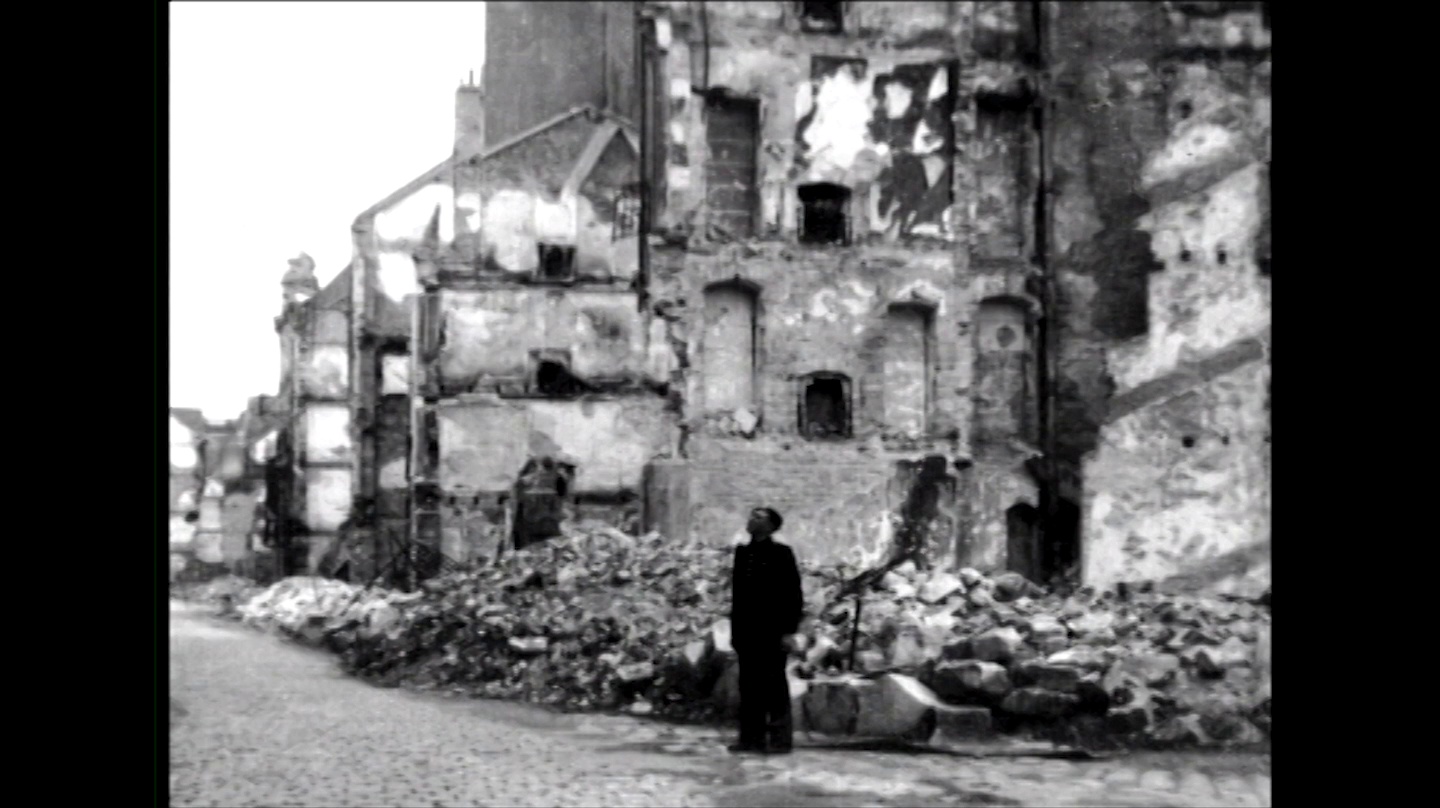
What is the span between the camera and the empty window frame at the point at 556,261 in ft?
79.2

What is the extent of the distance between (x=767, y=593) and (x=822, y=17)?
16459mm

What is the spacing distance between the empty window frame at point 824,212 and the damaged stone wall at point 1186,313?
399 cm

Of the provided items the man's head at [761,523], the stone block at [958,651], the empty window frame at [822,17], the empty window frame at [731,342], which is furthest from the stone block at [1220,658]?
the empty window frame at [822,17]

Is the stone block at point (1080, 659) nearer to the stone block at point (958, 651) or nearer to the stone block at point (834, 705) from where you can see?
the stone block at point (958, 651)

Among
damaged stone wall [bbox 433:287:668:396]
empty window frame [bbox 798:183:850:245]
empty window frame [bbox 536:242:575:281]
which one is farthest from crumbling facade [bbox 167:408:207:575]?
empty window frame [bbox 798:183:850:245]

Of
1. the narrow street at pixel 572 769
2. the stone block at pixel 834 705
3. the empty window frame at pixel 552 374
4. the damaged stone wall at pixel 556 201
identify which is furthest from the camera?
the damaged stone wall at pixel 556 201

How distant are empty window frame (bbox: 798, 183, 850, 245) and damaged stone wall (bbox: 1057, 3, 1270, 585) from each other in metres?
3.99

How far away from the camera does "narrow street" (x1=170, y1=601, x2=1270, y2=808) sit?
6895 mm
